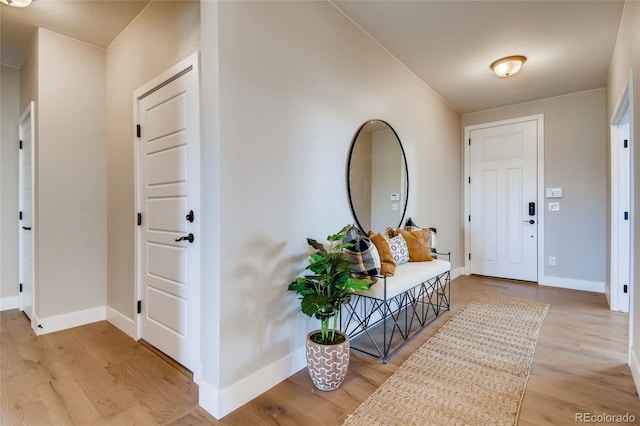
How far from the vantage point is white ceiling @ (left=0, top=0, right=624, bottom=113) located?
Answer: 2.31m

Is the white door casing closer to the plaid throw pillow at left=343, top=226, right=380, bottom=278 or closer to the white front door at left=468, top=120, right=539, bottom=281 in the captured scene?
the white front door at left=468, top=120, right=539, bottom=281

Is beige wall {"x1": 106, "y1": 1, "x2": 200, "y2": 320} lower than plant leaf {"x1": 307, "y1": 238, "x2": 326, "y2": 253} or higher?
higher

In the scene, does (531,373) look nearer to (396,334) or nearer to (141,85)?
(396,334)

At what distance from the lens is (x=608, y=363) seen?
6.77 feet

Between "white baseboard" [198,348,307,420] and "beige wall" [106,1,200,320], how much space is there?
54.0 inches

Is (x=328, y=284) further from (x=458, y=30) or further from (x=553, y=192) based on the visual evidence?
(x=553, y=192)

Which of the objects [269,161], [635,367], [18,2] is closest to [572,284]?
[635,367]

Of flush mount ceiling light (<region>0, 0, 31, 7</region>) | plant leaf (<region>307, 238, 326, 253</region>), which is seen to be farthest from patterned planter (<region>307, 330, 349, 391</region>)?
flush mount ceiling light (<region>0, 0, 31, 7</region>)

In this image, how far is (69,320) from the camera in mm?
2707

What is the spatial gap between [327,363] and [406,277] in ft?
3.09

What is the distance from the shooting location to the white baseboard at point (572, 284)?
3.86m

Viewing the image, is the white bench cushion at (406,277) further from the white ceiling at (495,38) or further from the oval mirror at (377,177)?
the white ceiling at (495,38)

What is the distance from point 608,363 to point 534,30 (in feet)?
8.86

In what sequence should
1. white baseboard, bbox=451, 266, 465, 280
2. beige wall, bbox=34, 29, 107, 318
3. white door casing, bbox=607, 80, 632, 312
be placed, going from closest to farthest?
1. beige wall, bbox=34, 29, 107, 318
2. white door casing, bbox=607, 80, 632, 312
3. white baseboard, bbox=451, 266, 465, 280
